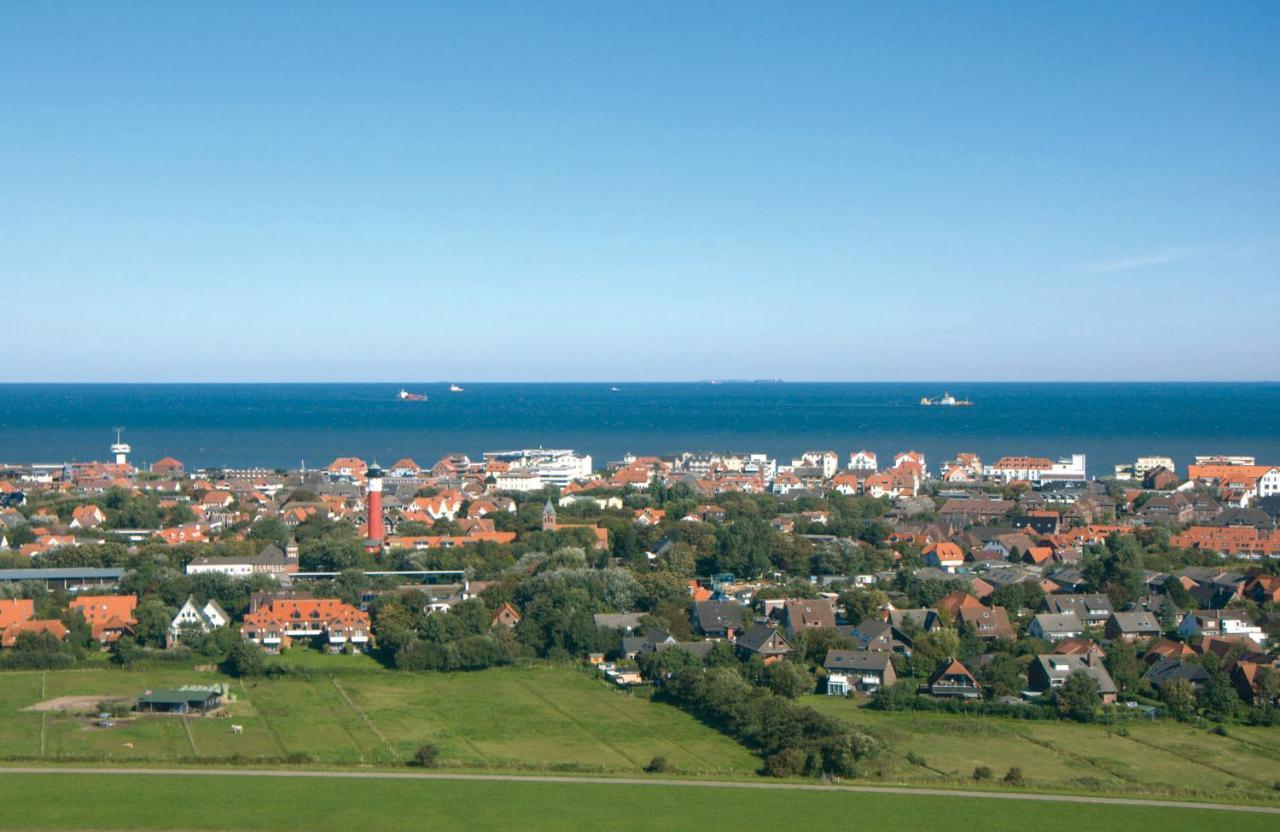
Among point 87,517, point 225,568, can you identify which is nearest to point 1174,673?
point 225,568

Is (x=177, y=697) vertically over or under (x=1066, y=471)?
under

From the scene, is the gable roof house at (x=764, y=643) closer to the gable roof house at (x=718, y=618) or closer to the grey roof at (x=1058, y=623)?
the gable roof house at (x=718, y=618)

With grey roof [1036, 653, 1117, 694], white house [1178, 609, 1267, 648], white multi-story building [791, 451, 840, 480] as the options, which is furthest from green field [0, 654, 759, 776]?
white multi-story building [791, 451, 840, 480]

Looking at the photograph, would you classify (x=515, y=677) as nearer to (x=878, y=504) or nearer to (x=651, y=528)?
(x=651, y=528)

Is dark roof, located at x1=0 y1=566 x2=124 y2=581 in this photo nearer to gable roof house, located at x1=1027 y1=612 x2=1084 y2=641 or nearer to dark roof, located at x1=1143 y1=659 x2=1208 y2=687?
gable roof house, located at x1=1027 y1=612 x2=1084 y2=641

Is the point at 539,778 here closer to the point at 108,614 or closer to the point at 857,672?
the point at 857,672

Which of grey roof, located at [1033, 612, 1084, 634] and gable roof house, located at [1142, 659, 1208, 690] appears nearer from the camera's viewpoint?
gable roof house, located at [1142, 659, 1208, 690]
